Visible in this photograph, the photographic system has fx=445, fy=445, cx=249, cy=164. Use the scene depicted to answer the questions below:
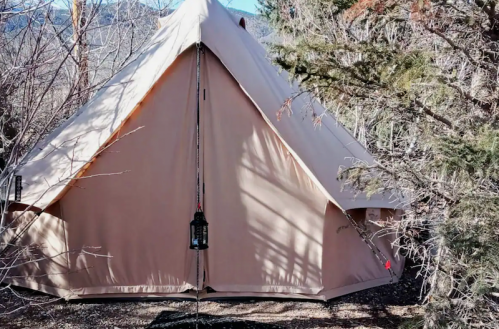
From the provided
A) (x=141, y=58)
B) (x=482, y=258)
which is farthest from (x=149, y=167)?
(x=482, y=258)

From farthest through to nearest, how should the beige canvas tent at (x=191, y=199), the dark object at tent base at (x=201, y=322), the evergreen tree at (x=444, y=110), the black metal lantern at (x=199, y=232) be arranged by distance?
the beige canvas tent at (x=191, y=199) < the black metal lantern at (x=199, y=232) < the dark object at tent base at (x=201, y=322) < the evergreen tree at (x=444, y=110)

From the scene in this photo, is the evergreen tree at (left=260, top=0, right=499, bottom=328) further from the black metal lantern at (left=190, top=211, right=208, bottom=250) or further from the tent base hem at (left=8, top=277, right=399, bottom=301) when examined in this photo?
the black metal lantern at (left=190, top=211, right=208, bottom=250)

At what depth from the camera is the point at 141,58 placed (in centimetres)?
508

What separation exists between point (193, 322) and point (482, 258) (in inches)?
96.6

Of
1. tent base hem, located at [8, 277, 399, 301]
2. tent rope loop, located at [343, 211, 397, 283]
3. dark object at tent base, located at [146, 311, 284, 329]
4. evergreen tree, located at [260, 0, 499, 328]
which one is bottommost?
dark object at tent base, located at [146, 311, 284, 329]

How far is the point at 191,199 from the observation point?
4500mm

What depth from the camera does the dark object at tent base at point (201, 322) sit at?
3.96 metres

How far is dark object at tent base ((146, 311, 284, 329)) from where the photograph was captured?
13.0 feet

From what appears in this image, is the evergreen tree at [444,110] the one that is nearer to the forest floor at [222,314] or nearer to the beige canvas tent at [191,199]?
the forest floor at [222,314]

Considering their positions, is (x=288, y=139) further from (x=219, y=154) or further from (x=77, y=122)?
(x=77, y=122)

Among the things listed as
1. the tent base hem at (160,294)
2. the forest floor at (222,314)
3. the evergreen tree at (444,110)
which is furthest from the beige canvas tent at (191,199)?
the evergreen tree at (444,110)

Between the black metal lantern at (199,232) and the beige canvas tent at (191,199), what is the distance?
0.40 m

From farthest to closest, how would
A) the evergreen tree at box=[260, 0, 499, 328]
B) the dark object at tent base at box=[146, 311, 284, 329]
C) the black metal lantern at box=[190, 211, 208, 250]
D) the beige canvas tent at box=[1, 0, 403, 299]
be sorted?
the beige canvas tent at box=[1, 0, 403, 299]
the black metal lantern at box=[190, 211, 208, 250]
the dark object at tent base at box=[146, 311, 284, 329]
the evergreen tree at box=[260, 0, 499, 328]

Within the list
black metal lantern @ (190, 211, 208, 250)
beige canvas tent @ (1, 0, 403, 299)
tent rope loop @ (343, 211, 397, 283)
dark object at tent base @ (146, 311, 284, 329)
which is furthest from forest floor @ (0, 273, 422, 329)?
black metal lantern @ (190, 211, 208, 250)
